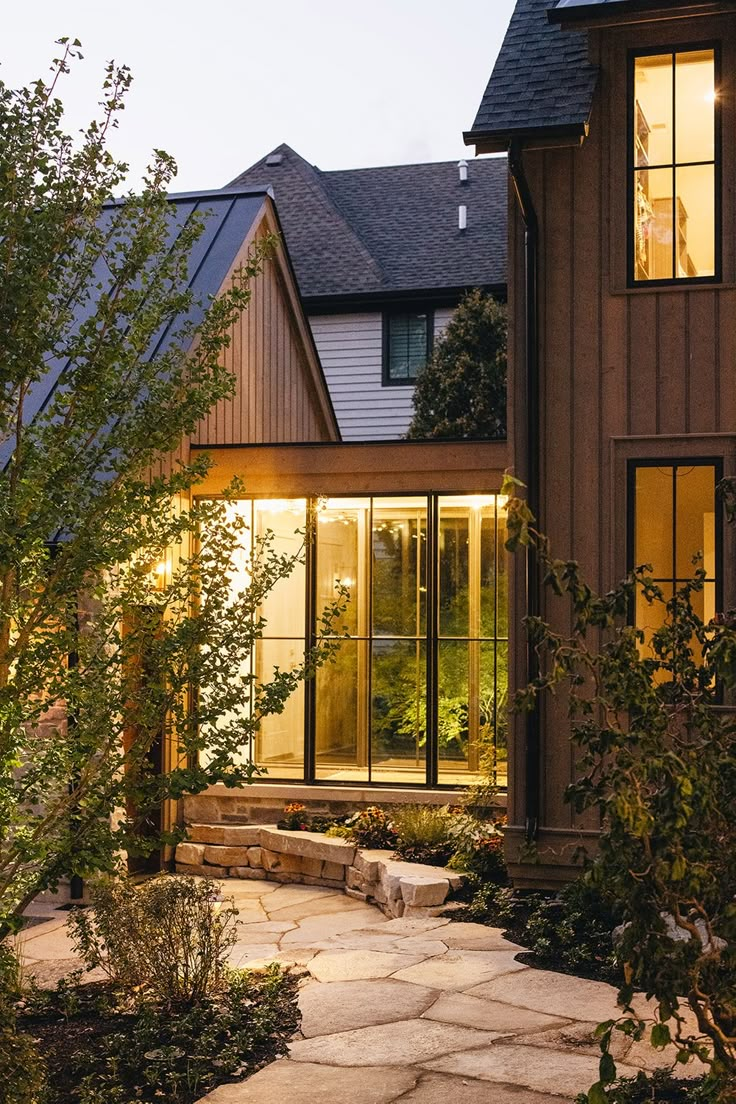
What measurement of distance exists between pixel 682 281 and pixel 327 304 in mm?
12819

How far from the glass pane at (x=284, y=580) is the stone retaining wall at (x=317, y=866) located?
1760mm

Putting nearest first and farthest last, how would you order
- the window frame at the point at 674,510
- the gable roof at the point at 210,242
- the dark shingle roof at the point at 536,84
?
the dark shingle roof at the point at 536,84 → the window frame at the point at 674,510 → the gable roof at the point at 210,242

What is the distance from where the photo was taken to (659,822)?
3.30 meters

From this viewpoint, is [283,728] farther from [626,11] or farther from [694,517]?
[626,11]

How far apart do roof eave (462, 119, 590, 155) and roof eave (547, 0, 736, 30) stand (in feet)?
2.07

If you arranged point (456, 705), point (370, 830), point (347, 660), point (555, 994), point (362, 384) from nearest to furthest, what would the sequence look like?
point (555, 994), point (370, 830), point (456, 705), point (347, 660), point (362, 384)

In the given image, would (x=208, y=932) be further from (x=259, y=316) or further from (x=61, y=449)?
(x=259, y=316)

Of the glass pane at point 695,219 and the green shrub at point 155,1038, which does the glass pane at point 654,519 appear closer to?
the glass pane at point 695,219

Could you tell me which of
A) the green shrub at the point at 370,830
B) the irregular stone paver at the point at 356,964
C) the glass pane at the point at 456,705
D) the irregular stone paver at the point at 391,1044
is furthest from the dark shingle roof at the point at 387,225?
the irregular stone paver at the point at 391,1044

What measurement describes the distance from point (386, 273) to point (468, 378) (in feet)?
12.7

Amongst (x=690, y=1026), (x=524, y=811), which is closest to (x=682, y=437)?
(x=524, y=811)

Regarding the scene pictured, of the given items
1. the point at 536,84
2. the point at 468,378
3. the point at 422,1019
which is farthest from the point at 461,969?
the point at 468,378

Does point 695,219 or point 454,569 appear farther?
point 454,569

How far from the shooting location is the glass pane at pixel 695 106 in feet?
28.0
